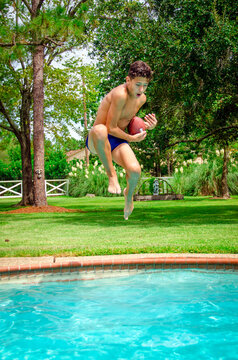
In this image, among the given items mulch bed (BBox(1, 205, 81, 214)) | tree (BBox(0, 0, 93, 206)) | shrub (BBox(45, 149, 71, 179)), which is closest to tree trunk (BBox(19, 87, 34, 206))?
tree (BBox(0, 0, 93, 206))

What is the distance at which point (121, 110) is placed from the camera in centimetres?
435

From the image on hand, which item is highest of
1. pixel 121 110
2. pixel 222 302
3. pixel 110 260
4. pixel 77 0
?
pixel 77 0

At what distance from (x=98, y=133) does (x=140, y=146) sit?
374 inches

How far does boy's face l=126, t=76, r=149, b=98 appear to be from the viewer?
4.10 m

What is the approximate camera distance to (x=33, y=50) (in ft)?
57.2

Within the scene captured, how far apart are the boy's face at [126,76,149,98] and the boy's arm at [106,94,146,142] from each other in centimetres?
10

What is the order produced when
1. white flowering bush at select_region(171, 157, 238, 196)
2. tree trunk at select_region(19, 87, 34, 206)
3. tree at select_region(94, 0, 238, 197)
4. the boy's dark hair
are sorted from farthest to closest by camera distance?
white flowering bush at select_region(171, 157, 238, 196)
tree trunk at select_region(19, 87, 34, 206)
tree at select_region(94, 0, 238, 197)
the boy's dark hair

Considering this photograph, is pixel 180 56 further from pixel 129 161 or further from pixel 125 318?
pixel 129 161

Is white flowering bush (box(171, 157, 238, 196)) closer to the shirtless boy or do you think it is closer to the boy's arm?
the shirtless boy

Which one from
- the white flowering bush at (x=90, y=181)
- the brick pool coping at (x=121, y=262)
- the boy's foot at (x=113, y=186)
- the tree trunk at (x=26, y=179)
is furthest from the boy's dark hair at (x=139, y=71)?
the white flowering bush at (x=90, y=181)

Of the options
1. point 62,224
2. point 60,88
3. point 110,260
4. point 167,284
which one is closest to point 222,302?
point 167,284

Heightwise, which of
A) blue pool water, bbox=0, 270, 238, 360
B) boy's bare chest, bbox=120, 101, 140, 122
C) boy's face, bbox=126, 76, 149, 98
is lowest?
blue pool water, bbox=0, 270, 238, 360

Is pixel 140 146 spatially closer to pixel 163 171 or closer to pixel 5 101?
pixel 5 101

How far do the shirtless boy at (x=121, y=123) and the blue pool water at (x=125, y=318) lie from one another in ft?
7.93
